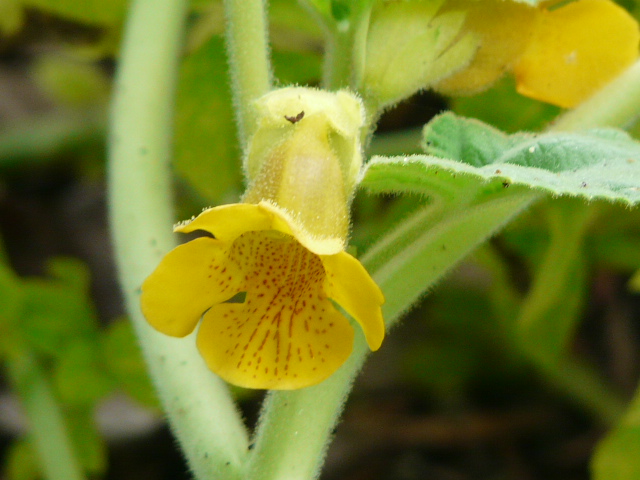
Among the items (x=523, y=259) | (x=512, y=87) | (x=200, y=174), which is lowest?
(x=523, y=259)

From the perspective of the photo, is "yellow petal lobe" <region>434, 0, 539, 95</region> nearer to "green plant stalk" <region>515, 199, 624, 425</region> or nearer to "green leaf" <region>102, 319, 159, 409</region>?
"green plant stalk" <region>515, 199, 624, 425</region>

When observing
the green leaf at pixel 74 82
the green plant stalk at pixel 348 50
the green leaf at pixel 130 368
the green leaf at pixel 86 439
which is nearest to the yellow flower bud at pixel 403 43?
the green plant stalk at pixel 348 50

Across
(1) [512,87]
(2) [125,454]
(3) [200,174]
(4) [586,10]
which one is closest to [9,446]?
(2) [125,454]

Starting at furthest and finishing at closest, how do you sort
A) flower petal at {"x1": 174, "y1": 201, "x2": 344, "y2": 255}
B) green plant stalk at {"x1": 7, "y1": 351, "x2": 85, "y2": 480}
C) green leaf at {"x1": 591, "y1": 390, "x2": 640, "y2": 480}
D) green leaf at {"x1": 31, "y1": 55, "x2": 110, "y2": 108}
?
green leaf at {"x1": 31, "y1": 55, "x2": 110, "y2": 108} → green plant stalk at {"x1": 7, "y1": 351, "x2": 85, "y2": 480} → green leaf at {"x1": 591, "y1": 390, "x2": 640, "y2": 480} → flower petal at {"x1": 174, "y1": 201, "x2": 344, "y2": 255}

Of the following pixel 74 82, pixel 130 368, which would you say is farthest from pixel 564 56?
pixel 74 82

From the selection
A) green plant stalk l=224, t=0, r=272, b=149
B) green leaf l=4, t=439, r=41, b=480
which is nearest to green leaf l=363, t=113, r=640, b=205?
green plant stalk l=224, t=0, r=272, b=149

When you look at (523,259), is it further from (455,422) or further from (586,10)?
(586,10)

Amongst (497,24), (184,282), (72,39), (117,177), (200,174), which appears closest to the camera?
(184,282)

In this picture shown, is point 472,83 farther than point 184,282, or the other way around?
point 472,83
